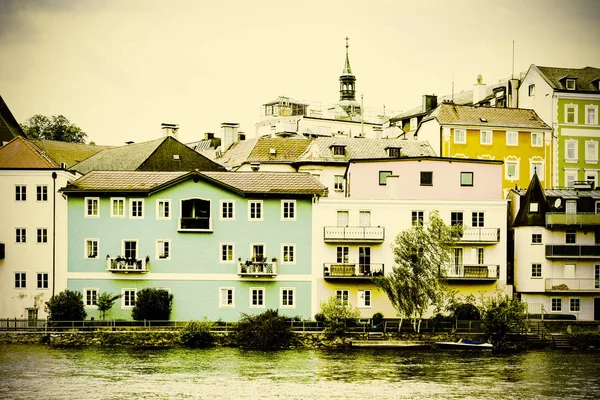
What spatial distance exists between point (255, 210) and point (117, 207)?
31.6ft

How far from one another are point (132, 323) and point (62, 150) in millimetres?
47917

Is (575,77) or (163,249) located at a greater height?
(575,77)

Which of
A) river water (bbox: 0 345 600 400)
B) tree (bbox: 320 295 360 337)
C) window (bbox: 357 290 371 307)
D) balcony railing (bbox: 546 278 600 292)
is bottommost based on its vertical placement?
river water (bbox: 0 345 600 400)

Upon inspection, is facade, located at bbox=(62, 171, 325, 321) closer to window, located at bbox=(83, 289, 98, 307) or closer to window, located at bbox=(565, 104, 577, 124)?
window, located at bbox=(83, 289, 98, 307)

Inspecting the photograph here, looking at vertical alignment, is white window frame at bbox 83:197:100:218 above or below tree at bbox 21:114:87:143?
below

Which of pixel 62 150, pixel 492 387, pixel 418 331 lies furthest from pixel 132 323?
pixel 62 150

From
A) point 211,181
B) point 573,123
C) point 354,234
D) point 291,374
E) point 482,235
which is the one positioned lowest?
→ point 291,374

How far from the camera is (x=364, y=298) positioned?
247 feet

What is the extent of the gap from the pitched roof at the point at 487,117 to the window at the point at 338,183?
11489 mm

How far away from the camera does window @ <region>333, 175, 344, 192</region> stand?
93.8 m

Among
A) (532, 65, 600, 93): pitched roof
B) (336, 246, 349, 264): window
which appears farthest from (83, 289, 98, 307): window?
(532, 65, 600, 93): pitched roof

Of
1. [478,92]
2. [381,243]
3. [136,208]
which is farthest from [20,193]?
[478,92]

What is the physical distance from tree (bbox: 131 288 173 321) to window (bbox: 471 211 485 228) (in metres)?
22.2

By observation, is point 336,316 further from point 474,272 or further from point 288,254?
point 474,272
